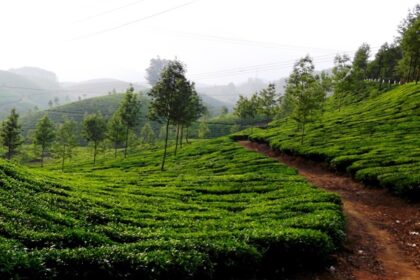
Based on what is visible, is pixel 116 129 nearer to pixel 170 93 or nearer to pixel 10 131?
pixel 10 131

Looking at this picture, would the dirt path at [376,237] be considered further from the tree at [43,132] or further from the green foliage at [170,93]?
the tree at [43,132]

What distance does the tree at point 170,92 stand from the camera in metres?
53.2

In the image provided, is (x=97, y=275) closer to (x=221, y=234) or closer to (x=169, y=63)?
(x=221, y=234)

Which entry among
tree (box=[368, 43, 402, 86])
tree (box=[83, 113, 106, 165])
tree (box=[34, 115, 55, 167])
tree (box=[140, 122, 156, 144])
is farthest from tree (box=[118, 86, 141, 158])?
tree (box=[368, 43, 402, 86])

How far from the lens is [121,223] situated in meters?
19.4

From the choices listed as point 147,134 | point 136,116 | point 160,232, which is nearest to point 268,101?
point 136,116

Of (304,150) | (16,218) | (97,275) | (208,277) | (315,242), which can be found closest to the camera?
(97,275)

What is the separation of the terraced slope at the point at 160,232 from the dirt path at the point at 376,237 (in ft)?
3.89

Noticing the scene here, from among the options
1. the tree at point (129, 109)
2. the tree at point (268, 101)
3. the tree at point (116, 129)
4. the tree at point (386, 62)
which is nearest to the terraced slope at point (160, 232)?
the tree at point (129, 109)

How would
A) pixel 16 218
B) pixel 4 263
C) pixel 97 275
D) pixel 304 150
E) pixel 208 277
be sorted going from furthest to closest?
pixel 304 150 → pixel 16 218 → pixel 208 277 → pixel 97 275 → pixel 4 263

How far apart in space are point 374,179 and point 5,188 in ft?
96.5

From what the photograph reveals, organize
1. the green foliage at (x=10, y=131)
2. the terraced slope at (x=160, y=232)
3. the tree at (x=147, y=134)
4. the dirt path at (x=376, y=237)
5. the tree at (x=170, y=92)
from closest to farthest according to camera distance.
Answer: the terraced slope at (x=160, y=232), the dirt path at (x=376, y=237), the tree at (x=170, y=92), the green foliage at (x=10, y=131), the tree at (x=147, y=134)

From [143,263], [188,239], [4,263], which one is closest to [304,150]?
[188,239]

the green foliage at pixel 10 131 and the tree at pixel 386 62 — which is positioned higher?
the tree at pixel 386 62
